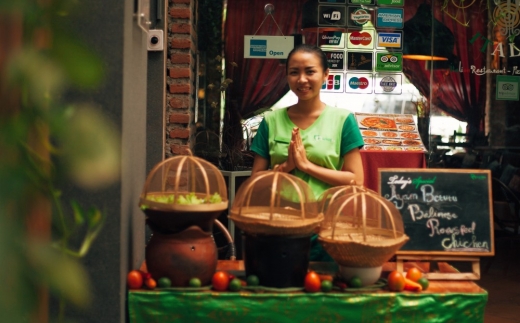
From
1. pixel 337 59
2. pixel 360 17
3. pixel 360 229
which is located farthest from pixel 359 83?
pixel 360 229

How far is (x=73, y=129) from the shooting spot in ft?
1.08

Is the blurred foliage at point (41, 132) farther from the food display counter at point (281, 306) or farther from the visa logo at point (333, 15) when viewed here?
the visa logo at point (333, 15)

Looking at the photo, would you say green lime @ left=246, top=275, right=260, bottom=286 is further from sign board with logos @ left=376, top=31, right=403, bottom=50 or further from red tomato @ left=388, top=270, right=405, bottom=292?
sign board with logos @ left=376, top=31, right=403, bottom=50

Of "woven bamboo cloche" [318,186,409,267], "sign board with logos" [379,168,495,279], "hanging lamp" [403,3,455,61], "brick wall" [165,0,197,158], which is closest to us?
"woven bamboo cloche" [318,186,409,267]

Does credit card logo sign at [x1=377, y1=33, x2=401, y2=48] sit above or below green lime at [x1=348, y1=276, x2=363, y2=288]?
above

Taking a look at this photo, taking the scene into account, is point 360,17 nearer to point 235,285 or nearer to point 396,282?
point 396,282

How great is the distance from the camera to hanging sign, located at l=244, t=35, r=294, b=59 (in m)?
6.98

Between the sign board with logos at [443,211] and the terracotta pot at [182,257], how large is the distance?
0.81 m

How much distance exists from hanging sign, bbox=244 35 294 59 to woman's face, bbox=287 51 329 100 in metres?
3.86

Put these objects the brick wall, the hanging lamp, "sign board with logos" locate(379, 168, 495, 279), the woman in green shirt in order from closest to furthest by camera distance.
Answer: "sign board with logos" locate(379, 168, 495, 279)
the woman in green shirt
the brick wall
the hanging lamp

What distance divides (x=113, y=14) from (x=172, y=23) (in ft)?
11.2

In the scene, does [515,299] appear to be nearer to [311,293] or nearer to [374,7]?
[374,7]

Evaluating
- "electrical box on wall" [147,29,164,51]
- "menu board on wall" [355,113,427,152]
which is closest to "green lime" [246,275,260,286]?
"electrical box on wall" [147,29,164,51]

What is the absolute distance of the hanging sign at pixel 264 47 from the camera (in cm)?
698
